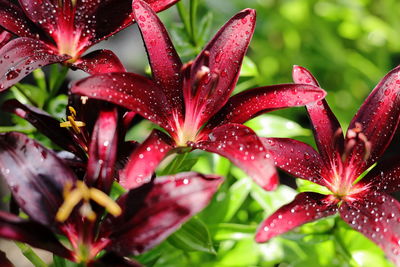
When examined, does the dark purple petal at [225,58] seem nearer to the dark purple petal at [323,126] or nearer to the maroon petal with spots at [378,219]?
the dark purple petal at [323,126]

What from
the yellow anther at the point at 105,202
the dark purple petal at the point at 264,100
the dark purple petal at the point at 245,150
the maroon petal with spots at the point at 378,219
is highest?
the dark purple petal at the point at 264,100

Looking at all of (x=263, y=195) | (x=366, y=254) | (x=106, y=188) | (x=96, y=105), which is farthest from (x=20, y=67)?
(x=366, y=254)

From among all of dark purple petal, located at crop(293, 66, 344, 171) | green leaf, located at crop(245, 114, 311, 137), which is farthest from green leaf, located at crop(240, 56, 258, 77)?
dark purple petal, located at crop(293, 66, 344, 171)

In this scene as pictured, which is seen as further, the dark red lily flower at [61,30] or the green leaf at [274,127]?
the green leaf at [274,127]

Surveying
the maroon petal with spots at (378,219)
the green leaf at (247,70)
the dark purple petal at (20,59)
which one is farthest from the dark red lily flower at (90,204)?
the green leaf at (247,70)

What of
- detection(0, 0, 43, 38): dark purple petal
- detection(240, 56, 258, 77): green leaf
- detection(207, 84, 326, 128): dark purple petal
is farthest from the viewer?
detection(240, 56, 258, 77): green leaf

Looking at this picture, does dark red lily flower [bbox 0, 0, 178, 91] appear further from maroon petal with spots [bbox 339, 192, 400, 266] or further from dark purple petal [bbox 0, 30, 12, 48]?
maroon petal with spots [bbox 339, 192, 400, 266]

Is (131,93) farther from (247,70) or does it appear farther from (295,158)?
(247,70)
